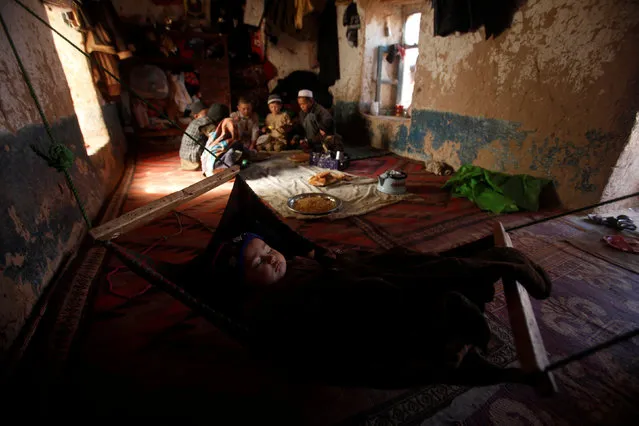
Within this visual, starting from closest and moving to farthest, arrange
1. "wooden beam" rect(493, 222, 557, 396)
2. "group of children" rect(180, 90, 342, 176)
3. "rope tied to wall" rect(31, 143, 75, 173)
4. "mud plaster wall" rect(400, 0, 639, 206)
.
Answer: "wooden beam" rect(493, 222, 557, 396)
"rope tied to wall" rect(31, 143, 75, 173)
"mud plaster wall" rect(400, 0, 639, 206)
"group of children" rect(180, 90, 342, 176)

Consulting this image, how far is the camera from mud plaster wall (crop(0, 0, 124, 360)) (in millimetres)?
1601

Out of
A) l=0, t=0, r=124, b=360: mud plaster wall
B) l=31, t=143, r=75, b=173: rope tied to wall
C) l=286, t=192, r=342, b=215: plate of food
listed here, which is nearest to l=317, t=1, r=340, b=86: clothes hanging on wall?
l=286, t=192, r=342, b=215: plate of food

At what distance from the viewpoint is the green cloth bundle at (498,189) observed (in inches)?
125

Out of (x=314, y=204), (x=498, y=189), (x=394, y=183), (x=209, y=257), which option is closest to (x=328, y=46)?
(x=394, y=183)

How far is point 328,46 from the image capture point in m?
6.37

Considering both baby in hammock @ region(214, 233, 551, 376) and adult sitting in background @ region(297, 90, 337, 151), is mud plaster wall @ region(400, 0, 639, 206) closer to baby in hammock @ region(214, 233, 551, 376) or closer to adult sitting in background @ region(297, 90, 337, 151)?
adult sitting in background @ region(297, 90, 337, 151)

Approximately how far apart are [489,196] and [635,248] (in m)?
1.23

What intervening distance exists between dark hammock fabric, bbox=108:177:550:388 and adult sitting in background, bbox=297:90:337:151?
413 cm

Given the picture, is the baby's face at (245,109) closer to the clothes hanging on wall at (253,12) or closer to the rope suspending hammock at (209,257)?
the clothes hanging on wall at (253,12)

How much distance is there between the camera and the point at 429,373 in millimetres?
918

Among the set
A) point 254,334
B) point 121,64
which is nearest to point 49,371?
point 254,334

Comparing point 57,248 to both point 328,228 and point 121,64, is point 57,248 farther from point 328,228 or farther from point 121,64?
point 121,64

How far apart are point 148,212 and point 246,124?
4218 mm

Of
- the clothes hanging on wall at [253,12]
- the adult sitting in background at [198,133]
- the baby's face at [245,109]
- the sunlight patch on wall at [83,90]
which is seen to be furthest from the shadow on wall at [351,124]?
the sunlight patch on wall at [83,90]
